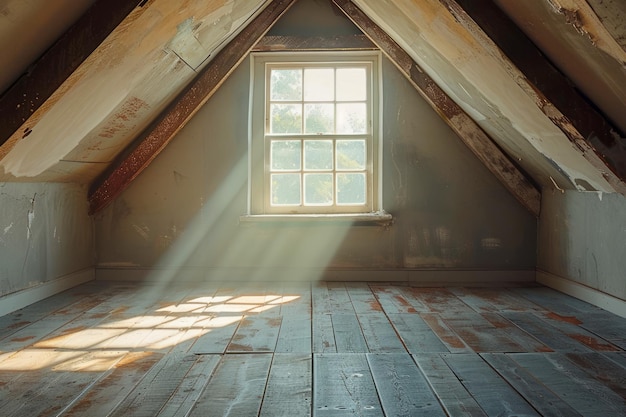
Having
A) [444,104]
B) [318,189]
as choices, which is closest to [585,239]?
[444,104]

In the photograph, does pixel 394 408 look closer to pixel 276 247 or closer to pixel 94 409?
pixel 94 409

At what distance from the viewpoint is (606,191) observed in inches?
153

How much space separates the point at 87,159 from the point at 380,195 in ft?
8.15

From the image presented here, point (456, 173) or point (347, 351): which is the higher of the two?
point (456, 173)

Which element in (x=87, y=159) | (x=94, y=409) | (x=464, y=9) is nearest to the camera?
(x=94, y=409)

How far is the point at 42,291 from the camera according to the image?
4191 mm

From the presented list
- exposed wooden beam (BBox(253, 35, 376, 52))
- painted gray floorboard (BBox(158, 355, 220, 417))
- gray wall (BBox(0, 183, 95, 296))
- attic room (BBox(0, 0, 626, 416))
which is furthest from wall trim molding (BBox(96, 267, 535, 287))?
painted gray floorboard (BBox(158, 355, 220, 417))

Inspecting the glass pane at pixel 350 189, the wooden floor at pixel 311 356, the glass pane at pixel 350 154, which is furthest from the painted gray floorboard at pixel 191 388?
the glass pane at pixel 350 154

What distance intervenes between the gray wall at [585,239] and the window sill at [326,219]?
4.41 ft

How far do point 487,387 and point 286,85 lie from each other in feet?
11.6

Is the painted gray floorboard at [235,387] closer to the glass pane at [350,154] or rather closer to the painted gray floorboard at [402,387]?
the painted gray floorboard at [402,387]

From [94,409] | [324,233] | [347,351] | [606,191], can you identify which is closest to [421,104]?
[324,233]

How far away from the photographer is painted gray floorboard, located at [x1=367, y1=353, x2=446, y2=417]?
2.12 metres

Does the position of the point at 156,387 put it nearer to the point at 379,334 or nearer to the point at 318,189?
the point at 379,334
